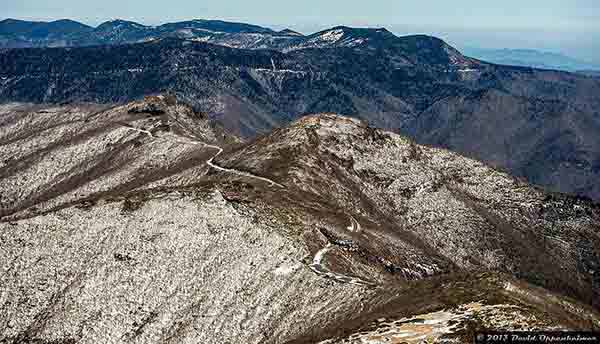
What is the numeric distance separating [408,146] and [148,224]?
3927 inches

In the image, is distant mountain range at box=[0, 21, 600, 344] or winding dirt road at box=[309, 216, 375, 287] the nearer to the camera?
distant mountain range at box=[0, 21, 600, 344]

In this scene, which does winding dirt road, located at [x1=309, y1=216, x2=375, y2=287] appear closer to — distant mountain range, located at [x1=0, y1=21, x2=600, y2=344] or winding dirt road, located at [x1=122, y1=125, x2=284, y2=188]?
distant mountain range, located at [x1=0, y1=21, x2=600, y2=344]

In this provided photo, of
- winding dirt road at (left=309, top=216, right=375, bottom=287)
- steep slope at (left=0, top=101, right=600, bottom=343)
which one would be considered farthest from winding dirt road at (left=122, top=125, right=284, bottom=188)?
winding dirt road at (left=309, top=216, right=375, bottom=287)

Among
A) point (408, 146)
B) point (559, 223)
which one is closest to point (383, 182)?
point (408, 146)

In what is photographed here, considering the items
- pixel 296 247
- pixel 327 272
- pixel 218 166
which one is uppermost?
pixel 296 247

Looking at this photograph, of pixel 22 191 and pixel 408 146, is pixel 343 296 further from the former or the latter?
pixel 22 191

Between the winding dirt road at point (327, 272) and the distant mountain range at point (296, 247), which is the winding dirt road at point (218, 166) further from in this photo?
the winding dirt road at point (327, 272)

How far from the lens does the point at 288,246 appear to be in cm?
8469

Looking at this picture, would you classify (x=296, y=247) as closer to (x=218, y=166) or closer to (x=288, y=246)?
(x=288, y=246)

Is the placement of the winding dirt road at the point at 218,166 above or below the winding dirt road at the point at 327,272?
above

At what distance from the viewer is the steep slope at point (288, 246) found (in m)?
69.2

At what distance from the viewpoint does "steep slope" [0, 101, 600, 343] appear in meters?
69.2

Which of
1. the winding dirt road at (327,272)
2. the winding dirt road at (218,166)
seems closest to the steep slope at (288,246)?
the winding dirt road at (327,272)

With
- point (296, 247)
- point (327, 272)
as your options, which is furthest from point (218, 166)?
point (327, 272)
